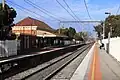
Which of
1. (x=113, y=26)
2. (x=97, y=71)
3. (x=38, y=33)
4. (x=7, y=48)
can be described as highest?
(x=113, y=26)

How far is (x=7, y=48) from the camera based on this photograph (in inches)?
1657

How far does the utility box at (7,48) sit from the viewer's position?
4105 cm

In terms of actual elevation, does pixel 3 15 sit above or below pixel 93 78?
above

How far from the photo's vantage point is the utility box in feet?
135

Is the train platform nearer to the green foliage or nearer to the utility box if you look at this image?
the utility box

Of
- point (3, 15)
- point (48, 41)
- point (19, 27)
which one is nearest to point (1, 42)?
point (3, 15)

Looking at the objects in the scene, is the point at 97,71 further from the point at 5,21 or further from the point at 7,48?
the point at 5,21

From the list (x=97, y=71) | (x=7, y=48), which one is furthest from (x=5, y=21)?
(x=97, y=71)

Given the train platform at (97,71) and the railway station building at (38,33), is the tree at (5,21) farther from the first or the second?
the train platform at (97,71)

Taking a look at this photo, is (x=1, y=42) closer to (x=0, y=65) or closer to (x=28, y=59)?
(x=28, y=59)

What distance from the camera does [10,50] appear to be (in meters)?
43.8

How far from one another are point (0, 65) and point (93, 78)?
5.23 meters

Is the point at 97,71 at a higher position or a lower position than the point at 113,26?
lower

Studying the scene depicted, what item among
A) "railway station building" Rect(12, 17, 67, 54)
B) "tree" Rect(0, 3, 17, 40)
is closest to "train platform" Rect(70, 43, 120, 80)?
"tree" Rect(0, 3, 17, 40)
